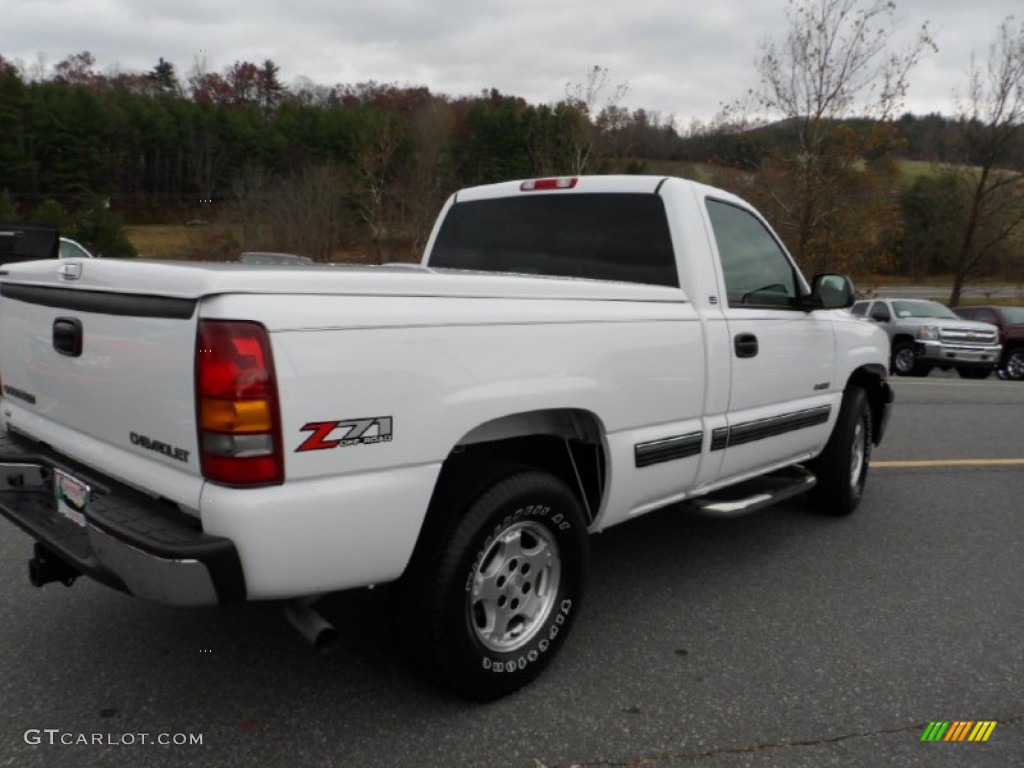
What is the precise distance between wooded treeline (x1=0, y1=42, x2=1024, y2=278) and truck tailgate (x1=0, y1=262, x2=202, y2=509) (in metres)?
18.7

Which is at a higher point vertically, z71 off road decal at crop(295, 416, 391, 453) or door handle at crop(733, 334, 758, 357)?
door handle at crop(733, 334, 758, 357)

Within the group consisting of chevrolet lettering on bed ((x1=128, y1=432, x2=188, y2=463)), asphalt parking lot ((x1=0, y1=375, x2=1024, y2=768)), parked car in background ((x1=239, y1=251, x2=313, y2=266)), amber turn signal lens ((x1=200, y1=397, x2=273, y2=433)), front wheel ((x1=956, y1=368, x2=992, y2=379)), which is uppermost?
parked car in background ((x1=239, y1=251, x2=313, y2=266))

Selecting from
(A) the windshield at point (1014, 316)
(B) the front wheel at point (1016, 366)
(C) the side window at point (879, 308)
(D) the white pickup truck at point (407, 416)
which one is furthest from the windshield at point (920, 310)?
(D) the white pickup truck at point (407, 416)

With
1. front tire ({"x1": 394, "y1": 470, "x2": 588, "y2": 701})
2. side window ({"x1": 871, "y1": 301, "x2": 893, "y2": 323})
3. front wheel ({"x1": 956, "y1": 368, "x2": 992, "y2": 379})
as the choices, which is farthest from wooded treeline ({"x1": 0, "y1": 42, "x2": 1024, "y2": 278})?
front tire ({"x1": 394, "y1": 470, "x2": 588, "y2": 701})

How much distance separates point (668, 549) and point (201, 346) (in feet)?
10.1

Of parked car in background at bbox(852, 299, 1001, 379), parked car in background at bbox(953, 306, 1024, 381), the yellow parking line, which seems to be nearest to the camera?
the yellow parking line

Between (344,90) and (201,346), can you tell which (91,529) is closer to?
(201,346)

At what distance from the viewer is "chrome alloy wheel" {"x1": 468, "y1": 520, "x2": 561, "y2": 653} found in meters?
2.70

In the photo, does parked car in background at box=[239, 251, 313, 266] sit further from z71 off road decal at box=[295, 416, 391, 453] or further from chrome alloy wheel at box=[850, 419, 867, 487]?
chrome alloy wheel at box=[850, 419, 867, 487]

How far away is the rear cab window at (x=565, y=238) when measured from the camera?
12.0 feet

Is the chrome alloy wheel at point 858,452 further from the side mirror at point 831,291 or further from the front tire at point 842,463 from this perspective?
the side mirror at point 831,291

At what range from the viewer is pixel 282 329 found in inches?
80.8

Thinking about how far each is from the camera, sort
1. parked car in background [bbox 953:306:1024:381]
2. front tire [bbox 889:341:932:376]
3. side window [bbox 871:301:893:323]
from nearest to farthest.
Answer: front tire [bbox 889:341:932:376]
parked car in background [bbox 953:306:1024:381]
side window [bbox 871:301:893:323]

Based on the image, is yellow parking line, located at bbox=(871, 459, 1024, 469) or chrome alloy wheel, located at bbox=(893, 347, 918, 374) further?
chrome alloy wheel, located at bbox=(893, 347, 918, 374)
